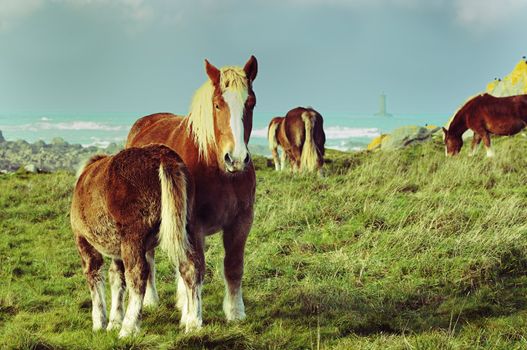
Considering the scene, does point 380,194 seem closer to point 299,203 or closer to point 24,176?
point 299,203

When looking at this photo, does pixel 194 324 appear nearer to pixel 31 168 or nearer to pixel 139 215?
pixel 139 215

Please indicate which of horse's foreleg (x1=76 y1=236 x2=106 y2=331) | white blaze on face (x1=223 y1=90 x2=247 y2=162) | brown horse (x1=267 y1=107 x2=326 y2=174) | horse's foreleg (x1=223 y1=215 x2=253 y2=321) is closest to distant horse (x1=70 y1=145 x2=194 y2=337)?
horse's foreleg (x1=76 y1=236 x2=106 y2=331)

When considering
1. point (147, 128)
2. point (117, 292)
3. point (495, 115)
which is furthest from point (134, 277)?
point (495, 115)

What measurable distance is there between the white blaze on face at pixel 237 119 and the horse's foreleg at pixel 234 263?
37.5 inches

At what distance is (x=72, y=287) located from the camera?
305 inches

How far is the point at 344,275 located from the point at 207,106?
3128 mm

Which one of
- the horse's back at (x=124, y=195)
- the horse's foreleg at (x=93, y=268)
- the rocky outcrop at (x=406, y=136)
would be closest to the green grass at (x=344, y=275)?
the horse's foreleg at (x=93, y=268)

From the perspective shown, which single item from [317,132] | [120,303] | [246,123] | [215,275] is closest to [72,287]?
[215,275]

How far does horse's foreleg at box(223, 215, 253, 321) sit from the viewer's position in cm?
556

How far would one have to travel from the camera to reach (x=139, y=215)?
4.55m

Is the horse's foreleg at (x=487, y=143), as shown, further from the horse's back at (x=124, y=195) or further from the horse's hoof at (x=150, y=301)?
the horse's back at (x=124, y=195)

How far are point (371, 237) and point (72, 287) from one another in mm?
4181

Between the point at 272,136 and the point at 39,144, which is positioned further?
the point at 39,144

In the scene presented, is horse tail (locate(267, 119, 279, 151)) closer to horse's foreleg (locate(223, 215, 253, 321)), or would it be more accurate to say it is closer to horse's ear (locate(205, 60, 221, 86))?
horse's foreleg (locate(223, 215, 253, 321))
